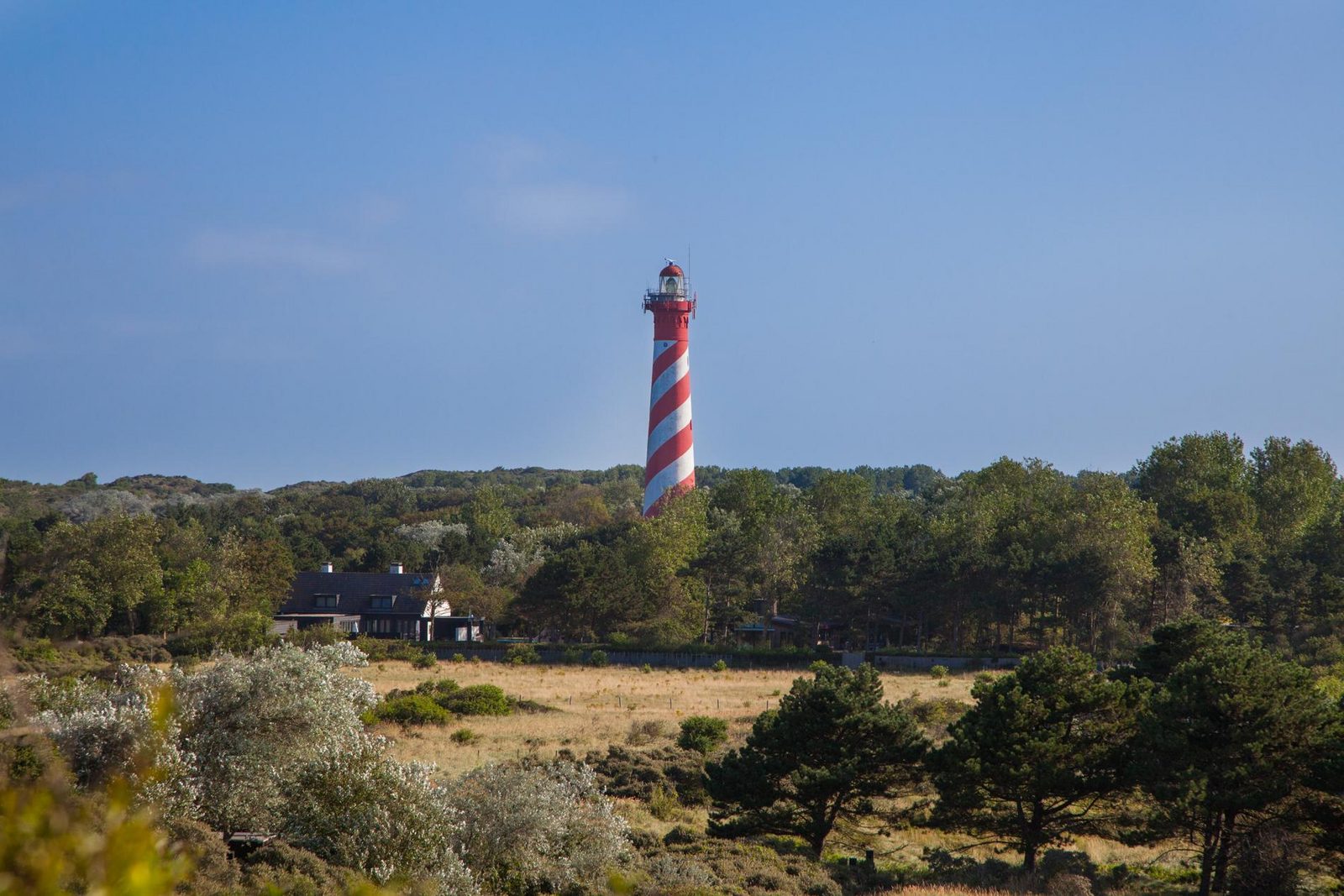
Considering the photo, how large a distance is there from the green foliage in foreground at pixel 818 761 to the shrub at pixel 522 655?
36.2 meters

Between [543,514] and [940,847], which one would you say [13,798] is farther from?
[543,514]

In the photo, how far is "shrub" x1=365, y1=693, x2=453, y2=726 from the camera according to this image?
40.4 metres

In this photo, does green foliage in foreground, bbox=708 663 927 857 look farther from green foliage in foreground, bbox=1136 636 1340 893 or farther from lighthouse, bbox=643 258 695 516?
lighthouse, bbox=643 258 695 516

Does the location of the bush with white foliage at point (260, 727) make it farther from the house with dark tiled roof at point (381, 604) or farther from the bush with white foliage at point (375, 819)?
the house with dark tiled roof at point (381, 604)

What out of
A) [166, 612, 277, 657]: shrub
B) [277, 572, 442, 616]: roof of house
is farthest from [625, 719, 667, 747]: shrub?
[277, 572, 442, 616]: roof of house

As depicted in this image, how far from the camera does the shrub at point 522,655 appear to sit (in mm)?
60844

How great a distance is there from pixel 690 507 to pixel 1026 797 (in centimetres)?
5112

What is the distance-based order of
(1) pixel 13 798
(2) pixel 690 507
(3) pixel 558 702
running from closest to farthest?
(1) pixel 13 798
(3) pixel 558 702
(2) pixel 690 507

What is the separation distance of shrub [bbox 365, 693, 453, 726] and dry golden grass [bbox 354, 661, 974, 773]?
0.64 metres

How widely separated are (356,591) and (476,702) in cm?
3622

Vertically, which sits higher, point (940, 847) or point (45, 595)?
point (45, 595)

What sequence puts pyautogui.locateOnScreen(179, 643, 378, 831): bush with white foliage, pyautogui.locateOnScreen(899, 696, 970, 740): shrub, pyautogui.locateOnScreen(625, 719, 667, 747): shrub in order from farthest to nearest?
1. pyautogui.locateOnScreen(899, 696, 970, 740): shrub
2. pyautogui.locateOnScreen(625, 719, 667, 747): shrub
3. pyautogui.locateOnScreen(179, 643, 378, 831): bush with white foliage

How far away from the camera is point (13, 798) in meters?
3.92

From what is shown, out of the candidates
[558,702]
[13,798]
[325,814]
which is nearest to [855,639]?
[558,702]
